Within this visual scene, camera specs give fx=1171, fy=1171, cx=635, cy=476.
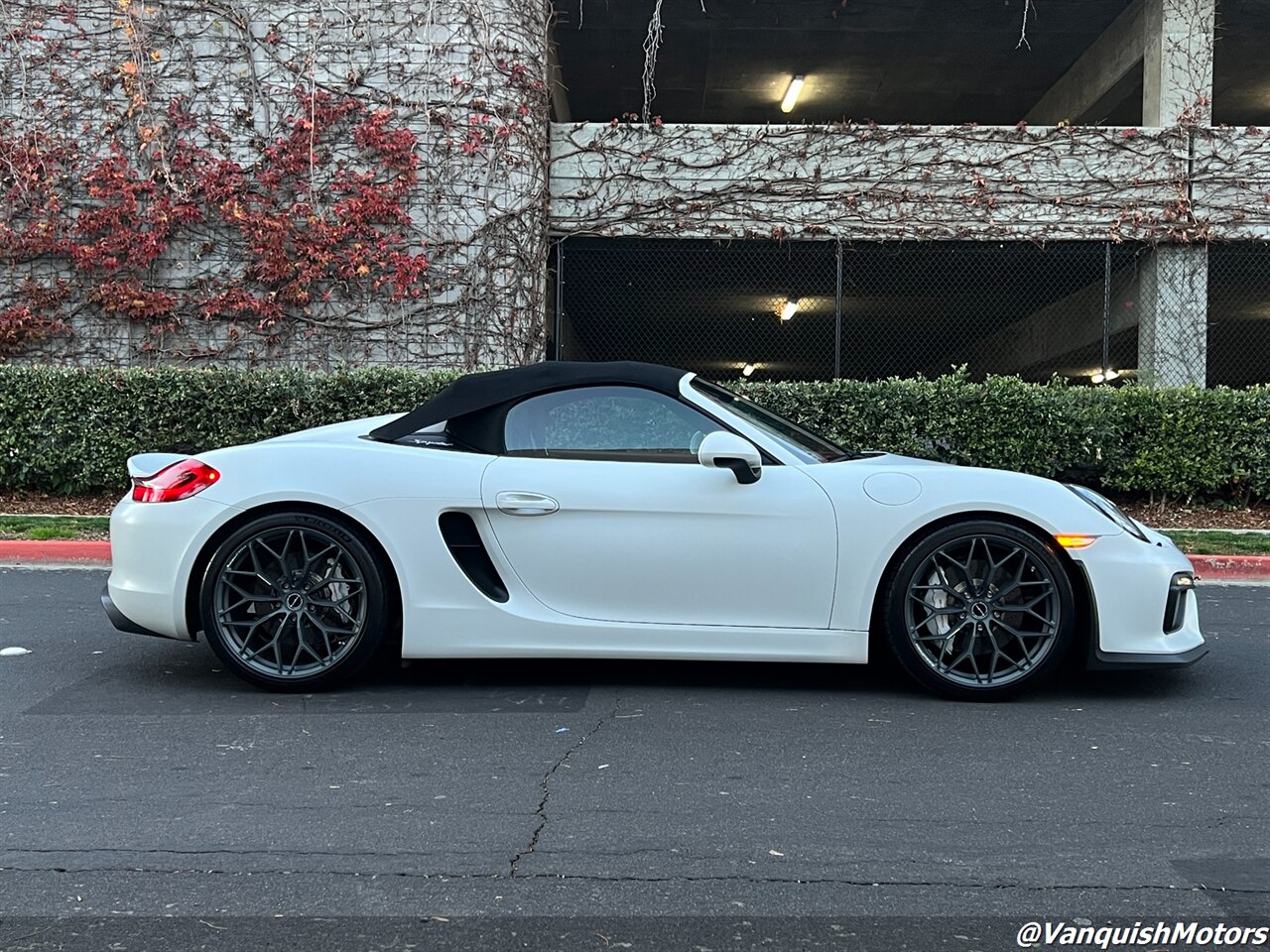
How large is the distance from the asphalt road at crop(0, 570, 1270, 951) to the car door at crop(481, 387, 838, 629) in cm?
40

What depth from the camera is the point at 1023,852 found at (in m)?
3.08

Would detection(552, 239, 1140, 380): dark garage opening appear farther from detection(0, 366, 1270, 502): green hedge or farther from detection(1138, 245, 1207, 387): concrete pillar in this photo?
detection(0, 366, 1270, 502): green hedge

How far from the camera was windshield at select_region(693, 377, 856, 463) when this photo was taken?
4.79 metres

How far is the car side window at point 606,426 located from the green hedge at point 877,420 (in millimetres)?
6703

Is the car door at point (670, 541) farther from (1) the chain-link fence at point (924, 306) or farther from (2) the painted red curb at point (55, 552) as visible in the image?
(1) the chain-link fence at point (924, 306)

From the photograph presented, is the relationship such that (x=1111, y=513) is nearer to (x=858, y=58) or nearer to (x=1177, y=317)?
(x=1177, y=317)

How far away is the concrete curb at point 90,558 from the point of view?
8.67 metres

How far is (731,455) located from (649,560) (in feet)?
1.70

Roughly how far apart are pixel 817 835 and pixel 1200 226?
12978 millimetres

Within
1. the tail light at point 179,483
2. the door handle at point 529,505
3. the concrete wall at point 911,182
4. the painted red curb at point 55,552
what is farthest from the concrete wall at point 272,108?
the door handle at point 529,505

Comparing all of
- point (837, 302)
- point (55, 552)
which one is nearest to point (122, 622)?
point (55, 552)

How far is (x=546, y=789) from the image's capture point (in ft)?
11.8

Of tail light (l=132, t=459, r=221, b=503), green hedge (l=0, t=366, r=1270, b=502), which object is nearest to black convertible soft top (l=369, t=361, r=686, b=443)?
tail light (l=132, t=459, r=221, b=503)

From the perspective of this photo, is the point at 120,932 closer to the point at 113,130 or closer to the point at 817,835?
the point at 817,835
